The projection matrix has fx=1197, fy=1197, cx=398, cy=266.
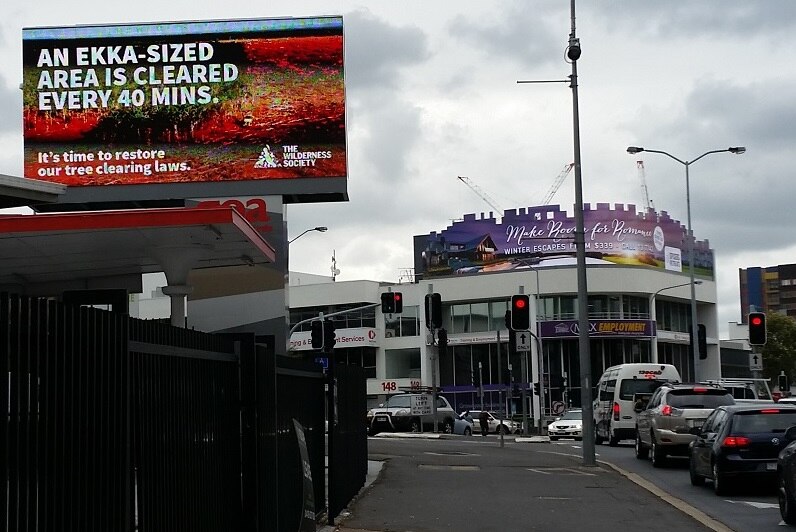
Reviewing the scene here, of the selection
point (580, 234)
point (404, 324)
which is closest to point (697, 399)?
point (580, 234)

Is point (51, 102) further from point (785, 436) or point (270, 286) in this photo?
point (785, 436)

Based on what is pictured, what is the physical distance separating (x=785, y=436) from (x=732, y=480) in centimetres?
149

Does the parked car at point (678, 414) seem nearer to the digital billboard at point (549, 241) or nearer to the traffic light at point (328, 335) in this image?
the traffic light at point (328, 335)

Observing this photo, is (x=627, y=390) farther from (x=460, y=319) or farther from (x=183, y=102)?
(x=460, y=319)

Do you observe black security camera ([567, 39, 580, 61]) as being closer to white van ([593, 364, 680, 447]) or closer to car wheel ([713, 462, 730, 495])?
car wheel ([713, 462, 730, 495])

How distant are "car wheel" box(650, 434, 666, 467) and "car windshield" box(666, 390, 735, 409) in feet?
2.93

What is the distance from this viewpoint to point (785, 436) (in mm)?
A: 17094

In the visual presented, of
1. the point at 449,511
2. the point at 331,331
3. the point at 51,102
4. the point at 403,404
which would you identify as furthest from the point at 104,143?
the point at 449,511

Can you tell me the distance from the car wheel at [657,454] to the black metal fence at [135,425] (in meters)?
14.7

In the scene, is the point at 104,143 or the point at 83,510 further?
the point at 104,143

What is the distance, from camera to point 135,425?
670cm

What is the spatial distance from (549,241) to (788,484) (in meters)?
70.4

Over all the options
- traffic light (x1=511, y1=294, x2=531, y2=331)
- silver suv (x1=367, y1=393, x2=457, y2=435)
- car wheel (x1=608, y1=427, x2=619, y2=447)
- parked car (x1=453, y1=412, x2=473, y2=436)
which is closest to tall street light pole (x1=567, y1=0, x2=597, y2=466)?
traffic light (x1=511, y1=294, x2=531, y2=331)

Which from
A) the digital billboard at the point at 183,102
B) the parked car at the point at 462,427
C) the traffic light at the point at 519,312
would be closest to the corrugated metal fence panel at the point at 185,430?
the traffic light at the point at 519,312
